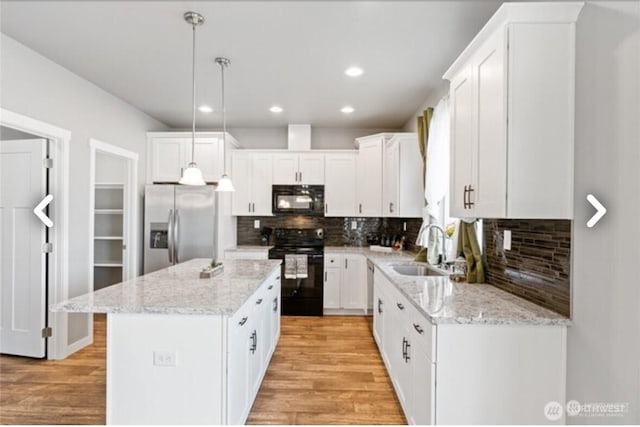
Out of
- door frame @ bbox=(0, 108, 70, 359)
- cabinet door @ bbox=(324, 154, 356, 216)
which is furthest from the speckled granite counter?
door frame @ bbox=(0, 108, 70, 359)

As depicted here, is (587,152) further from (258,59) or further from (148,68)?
(148,68)

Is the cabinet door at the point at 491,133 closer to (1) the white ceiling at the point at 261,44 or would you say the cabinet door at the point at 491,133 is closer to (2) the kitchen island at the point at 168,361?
(1) the white ceiling at the point at 261,44

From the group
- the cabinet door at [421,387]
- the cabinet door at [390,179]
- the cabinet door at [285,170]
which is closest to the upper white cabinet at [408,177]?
the cabinet door at [390,179]

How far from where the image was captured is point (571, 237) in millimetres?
1579

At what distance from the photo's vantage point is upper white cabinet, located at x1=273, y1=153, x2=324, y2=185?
4738mm

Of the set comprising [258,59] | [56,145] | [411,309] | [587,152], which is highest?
[258,59]

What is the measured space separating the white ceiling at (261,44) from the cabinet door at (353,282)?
201cm

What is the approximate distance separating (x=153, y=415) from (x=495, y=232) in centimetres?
236

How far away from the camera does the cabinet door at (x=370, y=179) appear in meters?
4.44

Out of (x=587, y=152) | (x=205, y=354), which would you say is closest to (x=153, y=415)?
(x=205, y=354)

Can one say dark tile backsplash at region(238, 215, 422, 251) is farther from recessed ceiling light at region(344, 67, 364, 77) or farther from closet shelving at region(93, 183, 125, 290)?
recessed ceiling light at region(344, 67, 364, 77)

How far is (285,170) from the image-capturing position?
15.6ft

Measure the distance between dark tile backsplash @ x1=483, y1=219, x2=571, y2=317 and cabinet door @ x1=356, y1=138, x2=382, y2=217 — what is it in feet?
6.97

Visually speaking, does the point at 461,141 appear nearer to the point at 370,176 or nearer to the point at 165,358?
the point at 165,358
